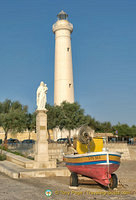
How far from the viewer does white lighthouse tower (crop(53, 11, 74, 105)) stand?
149ft

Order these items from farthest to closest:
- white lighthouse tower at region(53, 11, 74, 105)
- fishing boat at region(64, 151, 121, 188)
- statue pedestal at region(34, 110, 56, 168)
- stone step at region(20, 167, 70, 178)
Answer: white lighthouse tower at region(53, 11, 74, 105) < statue pedestal at region(34, 110, 56, 168) < stone step at region(20, 167, 70, 178) < fishing boat at region(64, 151, 121, 188)

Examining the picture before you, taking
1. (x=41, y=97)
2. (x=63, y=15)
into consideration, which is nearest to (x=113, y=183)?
(x=41, y=97)

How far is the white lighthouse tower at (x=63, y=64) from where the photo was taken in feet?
149

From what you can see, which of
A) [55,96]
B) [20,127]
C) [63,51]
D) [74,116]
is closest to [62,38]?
[63,51]

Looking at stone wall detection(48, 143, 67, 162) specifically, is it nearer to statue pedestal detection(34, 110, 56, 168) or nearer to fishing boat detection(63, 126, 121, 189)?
statue pedestal detection(34, 110, 56, 168)

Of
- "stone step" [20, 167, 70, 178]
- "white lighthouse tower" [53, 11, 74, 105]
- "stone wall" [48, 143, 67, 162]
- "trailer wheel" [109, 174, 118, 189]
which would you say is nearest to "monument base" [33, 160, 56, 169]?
"stone step" [20, 167, 70, 178]

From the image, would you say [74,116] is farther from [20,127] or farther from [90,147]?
[90,147]

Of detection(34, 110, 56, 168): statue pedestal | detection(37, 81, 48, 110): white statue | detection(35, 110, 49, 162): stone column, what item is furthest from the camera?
detection(37, 81, 48, 110): white statue

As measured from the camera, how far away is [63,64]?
46.0 meters

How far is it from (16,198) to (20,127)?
23777 millimetres

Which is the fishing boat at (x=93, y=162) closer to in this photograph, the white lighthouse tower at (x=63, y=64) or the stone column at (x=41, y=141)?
the stone column at (x=41, y=141)

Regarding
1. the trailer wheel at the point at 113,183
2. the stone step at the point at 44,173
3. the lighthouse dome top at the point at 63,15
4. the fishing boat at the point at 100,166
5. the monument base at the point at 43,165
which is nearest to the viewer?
the fishing boat at the point at 100,166

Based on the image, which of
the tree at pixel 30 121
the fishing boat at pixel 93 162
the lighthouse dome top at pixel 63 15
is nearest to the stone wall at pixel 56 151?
the tree at pixel 30 121

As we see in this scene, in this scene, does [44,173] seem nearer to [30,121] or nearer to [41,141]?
[41,141]
